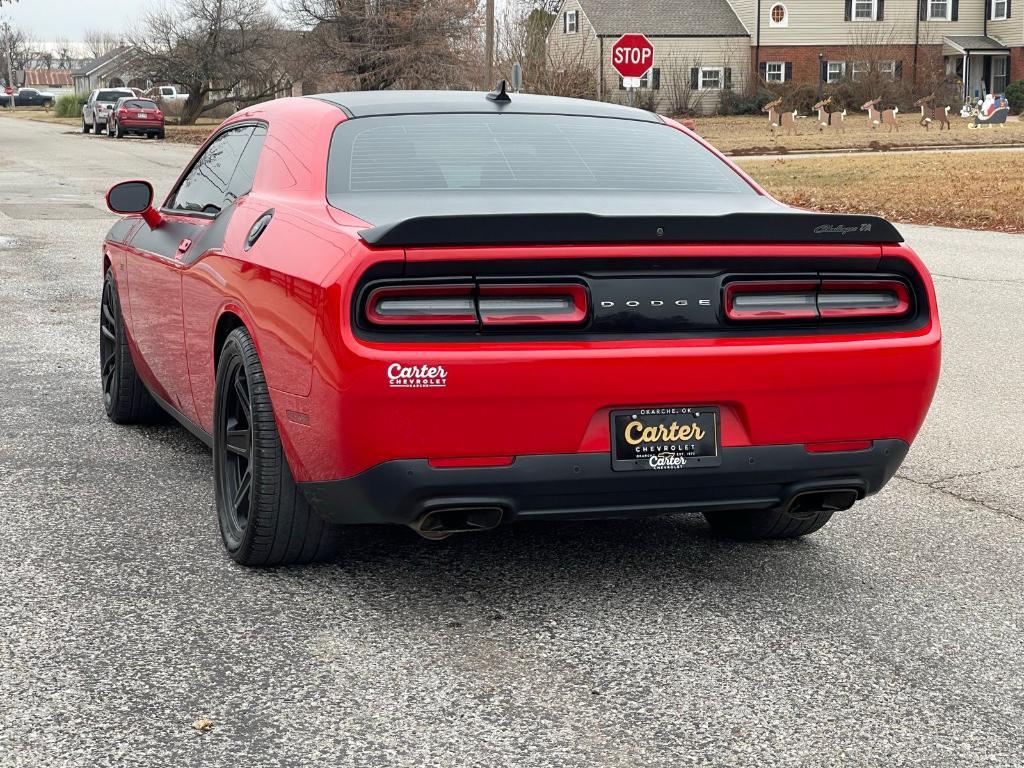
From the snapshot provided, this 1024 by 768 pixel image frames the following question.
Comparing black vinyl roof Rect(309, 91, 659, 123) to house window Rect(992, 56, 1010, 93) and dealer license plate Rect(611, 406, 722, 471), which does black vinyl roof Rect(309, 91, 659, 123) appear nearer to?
dealer license plate Rect(611, 406, 722, 471)

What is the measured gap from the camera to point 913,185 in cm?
2352

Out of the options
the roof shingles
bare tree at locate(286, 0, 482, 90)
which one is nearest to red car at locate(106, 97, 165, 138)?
bare tree at locate(286, 0, 482, 90)

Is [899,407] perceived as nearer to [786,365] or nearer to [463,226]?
[786,365]

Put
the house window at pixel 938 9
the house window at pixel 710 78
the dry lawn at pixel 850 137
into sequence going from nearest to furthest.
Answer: the dry lawn at pixel 850 137, the house window at pixel 938 9, the house window at pixel 710 78

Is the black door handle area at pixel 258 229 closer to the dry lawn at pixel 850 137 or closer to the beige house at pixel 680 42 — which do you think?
the dry lawn at pixel 850 137

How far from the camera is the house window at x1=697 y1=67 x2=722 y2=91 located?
64.6 metres

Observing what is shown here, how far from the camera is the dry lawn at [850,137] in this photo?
119 ft

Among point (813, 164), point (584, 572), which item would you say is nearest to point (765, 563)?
point (584, 572)

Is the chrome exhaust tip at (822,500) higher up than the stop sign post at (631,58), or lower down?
lower down

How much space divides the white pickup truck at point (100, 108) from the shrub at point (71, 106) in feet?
77.0

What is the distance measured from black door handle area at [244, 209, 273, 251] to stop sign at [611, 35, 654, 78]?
19527 millimetres

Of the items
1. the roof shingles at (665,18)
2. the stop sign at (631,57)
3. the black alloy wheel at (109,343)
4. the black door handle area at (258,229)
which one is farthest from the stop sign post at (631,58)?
the roof shingles at (665,18)

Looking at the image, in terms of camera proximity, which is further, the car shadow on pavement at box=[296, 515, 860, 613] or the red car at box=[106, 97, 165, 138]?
the red car at box=[106, 97, 165, 138]

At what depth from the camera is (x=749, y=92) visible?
63062 millimetres
